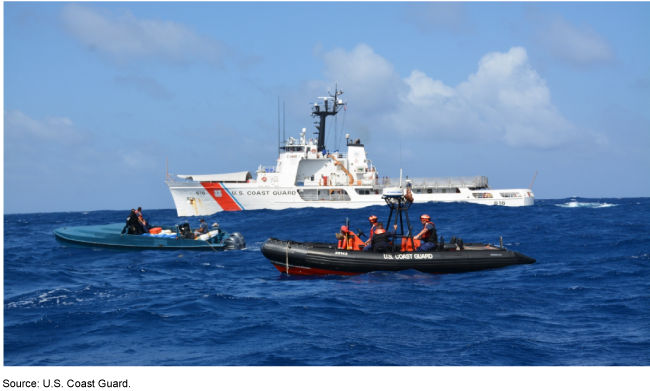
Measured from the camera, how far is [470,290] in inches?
567

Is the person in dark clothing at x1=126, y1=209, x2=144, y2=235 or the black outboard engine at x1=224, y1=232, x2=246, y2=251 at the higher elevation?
the person in dark clothing at x1=126, y1=209, x2=144, y2=235

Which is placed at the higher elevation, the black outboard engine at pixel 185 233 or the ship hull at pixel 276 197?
the ship hull at pixel 276 197

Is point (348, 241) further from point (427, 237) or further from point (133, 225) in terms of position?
point (133, 225)

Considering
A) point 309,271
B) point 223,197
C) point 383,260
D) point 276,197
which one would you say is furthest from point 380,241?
point 223,197

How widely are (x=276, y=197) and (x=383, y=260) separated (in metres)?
32.6

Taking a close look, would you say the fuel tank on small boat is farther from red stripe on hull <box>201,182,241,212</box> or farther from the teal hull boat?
red stripe on hull <box>201,182,241,212</box>

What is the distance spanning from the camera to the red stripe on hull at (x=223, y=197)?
1916 inches

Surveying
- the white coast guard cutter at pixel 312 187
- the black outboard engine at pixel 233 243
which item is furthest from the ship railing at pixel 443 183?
the black outboard engine at pixel 233 243

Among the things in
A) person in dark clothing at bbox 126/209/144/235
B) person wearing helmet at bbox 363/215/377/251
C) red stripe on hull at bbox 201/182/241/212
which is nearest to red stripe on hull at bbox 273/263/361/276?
person wearing helmet at bbox 363/215/377/251

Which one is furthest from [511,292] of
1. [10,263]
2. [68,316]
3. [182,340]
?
[10,263]

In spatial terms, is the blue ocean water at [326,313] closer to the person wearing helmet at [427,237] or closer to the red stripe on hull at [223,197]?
the person wearing helmet at [427,237]

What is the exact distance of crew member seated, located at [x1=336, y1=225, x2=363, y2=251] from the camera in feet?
57.5

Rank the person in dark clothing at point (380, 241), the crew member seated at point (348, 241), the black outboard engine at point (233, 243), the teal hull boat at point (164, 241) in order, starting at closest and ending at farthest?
1. the person in dark clothing at point (380, 241)
2. the crew member seated at point (348, 241)
3. the teal hull boat at point (164, 241)
4. the black outboard engine at point (233, 243)

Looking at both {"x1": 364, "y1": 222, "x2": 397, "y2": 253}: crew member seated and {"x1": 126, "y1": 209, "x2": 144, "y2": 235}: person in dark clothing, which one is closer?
{"x1": 364, "y1": 222, "x2": 397, "y2": 253}: crew member seated
